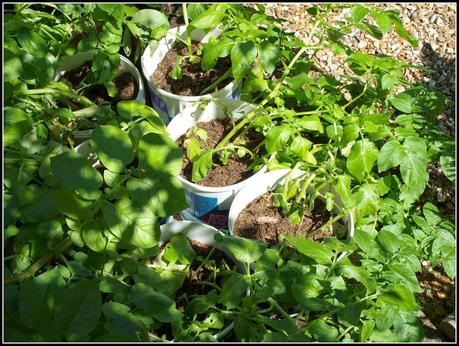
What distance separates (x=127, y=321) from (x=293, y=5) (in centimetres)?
202

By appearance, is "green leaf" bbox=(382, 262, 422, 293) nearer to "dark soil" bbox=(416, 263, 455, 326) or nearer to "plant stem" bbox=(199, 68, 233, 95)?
"dark soil" bbox=(416, 263, 455, 326)

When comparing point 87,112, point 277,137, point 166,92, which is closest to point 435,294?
point 277,137

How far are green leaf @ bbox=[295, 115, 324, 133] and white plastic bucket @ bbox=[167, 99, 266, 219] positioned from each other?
0.21 m

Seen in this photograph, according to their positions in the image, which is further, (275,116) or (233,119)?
(233,119)

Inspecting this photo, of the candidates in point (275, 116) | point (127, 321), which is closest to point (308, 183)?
point (275, 116)

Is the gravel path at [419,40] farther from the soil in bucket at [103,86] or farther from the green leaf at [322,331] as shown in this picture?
the green leaf at [322,331]

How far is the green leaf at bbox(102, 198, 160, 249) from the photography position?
1.50 m

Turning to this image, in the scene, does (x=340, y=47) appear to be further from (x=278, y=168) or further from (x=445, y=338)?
(x=445, y=338)

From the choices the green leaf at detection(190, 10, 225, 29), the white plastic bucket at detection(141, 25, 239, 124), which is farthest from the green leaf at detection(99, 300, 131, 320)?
the green leaf at detection(190, 10, 225, 29)

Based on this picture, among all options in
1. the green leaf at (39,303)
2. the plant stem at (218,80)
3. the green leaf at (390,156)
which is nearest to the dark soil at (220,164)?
the plant stem at (218,80)

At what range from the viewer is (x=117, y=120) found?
2.17 metres

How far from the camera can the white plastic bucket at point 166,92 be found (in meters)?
2.25

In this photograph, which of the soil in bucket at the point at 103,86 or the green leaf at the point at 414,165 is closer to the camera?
the green leaf at the point at 414,165

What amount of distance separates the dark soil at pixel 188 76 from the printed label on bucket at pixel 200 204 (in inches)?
19.0
